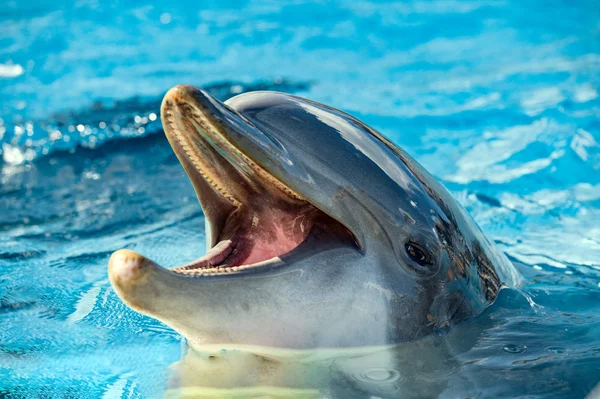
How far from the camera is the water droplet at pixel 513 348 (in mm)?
3924

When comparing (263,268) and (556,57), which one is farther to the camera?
(556,57)

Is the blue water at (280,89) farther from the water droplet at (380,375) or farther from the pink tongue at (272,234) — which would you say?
the pink tongue at (272,234)

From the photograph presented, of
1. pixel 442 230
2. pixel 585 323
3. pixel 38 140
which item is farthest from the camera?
pixel 38 140

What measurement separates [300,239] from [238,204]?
31 cm

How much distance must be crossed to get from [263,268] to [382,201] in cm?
61

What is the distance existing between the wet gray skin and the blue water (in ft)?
1.53

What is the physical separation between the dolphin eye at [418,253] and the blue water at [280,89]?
479 millimetres

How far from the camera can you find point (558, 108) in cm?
1014

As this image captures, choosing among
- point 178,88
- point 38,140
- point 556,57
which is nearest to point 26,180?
point 38,140

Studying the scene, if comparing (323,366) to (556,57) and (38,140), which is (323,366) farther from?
(556,57)

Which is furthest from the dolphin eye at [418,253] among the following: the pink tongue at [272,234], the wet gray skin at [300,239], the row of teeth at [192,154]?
the row of teeth at [192,154]

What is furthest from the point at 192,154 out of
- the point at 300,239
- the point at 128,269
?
the point at 128,269

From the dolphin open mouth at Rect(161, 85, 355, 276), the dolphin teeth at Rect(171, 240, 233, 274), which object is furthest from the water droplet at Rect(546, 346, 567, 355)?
the dolphin teeth at Rect(171, 240, 233, 274)

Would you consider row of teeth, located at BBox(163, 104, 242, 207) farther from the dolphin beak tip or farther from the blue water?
the blue water
